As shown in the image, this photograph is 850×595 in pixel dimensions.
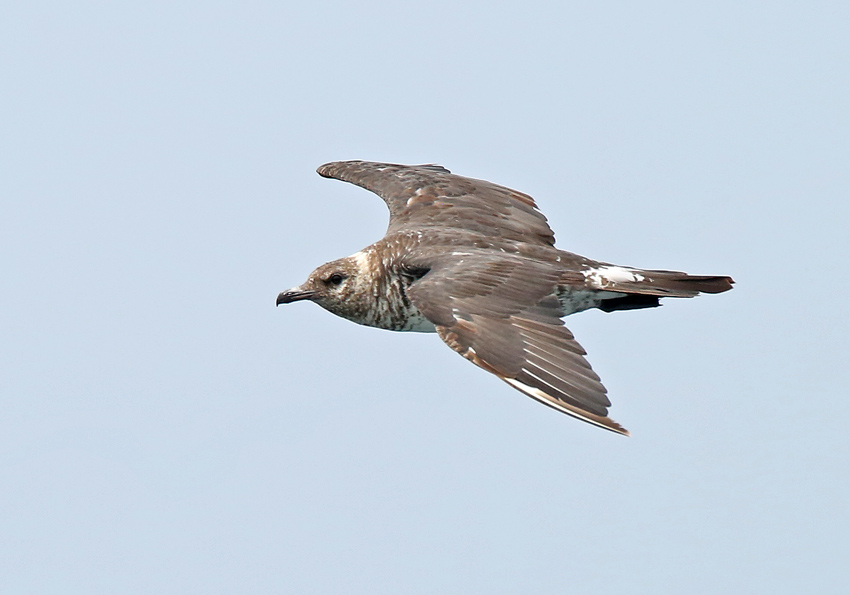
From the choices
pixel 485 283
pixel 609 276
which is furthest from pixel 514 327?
pixel 609 276

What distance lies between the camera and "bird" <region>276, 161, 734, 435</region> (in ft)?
27.9

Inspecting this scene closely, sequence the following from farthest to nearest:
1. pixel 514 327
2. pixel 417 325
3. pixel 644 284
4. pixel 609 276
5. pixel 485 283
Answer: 1. pixel 417 325
2. pixel 609 276
3. pixel 644 284
4. pixel 485 283
5. pixel 514 327

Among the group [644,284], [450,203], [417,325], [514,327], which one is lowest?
[514,327]

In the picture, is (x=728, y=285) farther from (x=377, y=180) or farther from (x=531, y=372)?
(x=377, y=180)

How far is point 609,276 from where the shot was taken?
33.6 feet

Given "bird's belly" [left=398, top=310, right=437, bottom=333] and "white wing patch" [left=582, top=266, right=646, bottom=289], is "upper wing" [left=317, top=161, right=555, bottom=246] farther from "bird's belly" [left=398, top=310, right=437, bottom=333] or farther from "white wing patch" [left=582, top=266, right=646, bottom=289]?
"white wing patch" [left=582, top=266, right=646, bottom=289]

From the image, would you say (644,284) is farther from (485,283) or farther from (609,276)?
(485,283)

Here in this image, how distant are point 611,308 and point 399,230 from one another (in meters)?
2.05

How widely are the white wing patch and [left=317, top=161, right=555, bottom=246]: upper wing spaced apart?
1.18 metres

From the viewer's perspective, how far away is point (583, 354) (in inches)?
338

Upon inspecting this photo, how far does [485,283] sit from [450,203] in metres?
2.50

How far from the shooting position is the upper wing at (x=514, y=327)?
8203mm

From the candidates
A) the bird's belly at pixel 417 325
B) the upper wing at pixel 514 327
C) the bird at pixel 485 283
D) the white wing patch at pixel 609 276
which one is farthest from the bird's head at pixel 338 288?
the white wing patch at pixel 609 276

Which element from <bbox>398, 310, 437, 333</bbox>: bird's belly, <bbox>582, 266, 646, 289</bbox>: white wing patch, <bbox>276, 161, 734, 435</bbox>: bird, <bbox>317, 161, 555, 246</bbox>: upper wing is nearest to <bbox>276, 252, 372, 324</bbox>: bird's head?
<bbox>276, 161, 734, 435</bbox>: bird
